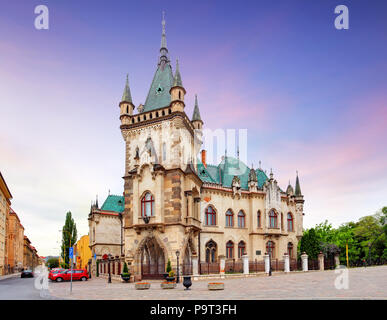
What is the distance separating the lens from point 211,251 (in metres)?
41.0

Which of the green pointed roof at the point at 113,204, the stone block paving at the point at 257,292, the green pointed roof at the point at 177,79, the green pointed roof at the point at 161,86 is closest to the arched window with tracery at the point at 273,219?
the green pointed roof at the point at 161,86

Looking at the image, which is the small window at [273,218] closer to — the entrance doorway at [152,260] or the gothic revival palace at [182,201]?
the gothic revival palace at [182,201]

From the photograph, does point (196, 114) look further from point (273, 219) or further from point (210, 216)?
point (273, 219)

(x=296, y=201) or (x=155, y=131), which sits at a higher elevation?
(x=155, y=131)

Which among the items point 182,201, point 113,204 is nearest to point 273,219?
point 182,201

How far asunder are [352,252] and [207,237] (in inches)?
1503

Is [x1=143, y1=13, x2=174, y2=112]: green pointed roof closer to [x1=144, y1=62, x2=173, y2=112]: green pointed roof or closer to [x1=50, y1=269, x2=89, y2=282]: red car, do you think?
[x1=144, y1=62, x2=173, y2=112]: green pointed roof

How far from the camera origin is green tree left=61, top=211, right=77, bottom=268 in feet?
219

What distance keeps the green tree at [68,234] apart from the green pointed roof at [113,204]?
672 inches

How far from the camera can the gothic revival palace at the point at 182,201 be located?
34.2 metres

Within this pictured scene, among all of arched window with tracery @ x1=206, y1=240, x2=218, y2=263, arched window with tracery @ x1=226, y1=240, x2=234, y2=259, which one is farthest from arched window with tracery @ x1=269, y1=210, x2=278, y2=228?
arched window with tracery @ x1=206, y1=240, x2=218, y2=263

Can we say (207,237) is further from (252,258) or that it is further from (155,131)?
(155,131)
